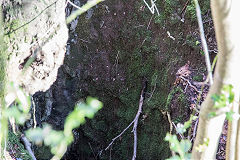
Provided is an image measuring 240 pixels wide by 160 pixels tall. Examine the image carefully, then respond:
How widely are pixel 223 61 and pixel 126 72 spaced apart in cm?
205

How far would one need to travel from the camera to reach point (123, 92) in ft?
9.61

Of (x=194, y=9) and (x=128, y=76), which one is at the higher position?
(x=194, y=9)

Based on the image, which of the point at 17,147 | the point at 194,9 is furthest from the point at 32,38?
the point at 194,9

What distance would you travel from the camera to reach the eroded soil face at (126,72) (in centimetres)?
231

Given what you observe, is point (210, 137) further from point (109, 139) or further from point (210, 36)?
point (109, 139)

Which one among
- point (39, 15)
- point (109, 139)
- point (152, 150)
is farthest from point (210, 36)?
point (109, 139)

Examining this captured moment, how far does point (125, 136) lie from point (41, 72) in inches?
48.4

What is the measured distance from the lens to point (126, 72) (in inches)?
114

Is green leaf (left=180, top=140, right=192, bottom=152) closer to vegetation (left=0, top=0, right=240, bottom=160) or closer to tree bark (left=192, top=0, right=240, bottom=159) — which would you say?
tree bark (left=192, top=0, right=240, bottom=159)

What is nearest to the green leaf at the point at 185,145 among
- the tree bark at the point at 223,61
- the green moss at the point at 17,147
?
the tree bark at the point at 223,61

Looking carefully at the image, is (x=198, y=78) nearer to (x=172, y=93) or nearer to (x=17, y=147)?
(x=172, y=93)

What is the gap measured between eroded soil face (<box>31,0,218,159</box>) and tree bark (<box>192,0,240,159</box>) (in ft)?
3.67

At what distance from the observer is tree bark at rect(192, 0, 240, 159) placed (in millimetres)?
802

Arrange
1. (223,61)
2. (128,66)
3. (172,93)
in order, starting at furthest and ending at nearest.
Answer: (128,66) → (172,93) → (223,61)
